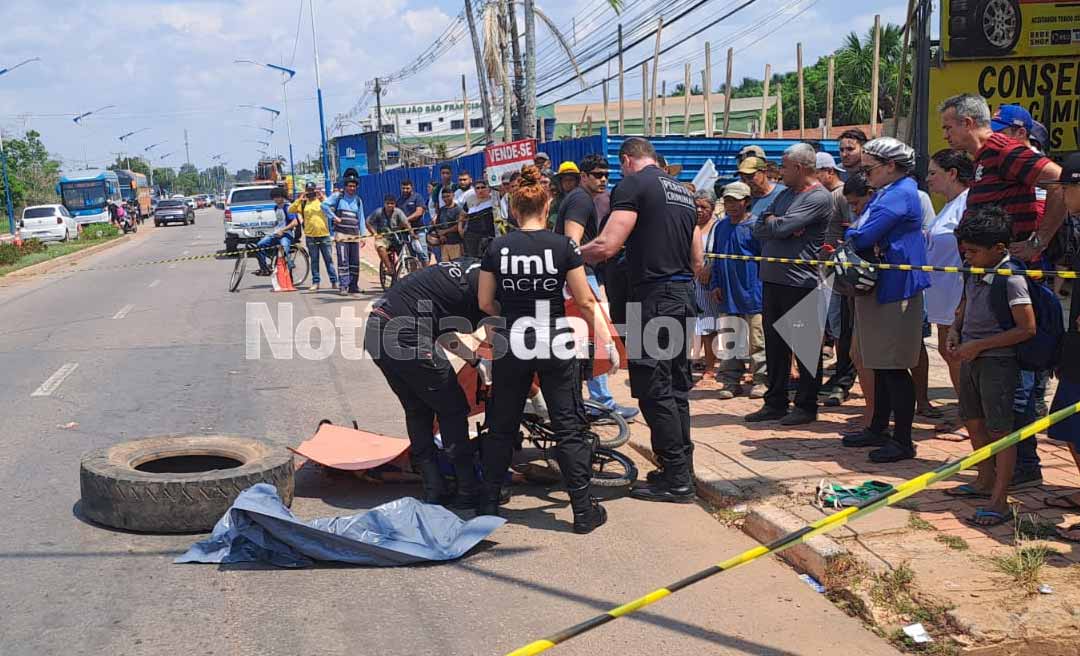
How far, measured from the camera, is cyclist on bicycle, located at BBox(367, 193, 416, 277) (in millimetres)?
16406

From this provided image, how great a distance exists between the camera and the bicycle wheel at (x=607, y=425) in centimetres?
636

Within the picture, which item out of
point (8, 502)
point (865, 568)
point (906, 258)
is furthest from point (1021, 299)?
point (8, 502)

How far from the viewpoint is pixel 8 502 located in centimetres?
573

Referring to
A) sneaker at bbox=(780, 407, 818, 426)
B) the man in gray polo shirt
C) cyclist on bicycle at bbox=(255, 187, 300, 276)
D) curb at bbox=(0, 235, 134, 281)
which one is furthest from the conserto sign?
A: sneaker at bbox=(780, 407, 818, 426)

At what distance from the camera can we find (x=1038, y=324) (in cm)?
488

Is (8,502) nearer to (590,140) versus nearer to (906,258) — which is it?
(906,258)

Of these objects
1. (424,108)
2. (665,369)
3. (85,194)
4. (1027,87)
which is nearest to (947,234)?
(665,369)

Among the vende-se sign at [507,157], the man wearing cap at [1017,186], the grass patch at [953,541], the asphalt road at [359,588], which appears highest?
the vende-se sign at [507,157]

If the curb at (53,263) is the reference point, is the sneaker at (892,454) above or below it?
below

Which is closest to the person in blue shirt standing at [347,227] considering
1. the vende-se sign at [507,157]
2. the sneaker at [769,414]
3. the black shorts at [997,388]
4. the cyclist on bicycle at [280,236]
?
the cyclist on bicycle at [280,236]

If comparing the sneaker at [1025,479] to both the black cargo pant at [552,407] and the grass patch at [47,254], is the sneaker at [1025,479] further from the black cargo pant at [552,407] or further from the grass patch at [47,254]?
the grass patch at [47,254]

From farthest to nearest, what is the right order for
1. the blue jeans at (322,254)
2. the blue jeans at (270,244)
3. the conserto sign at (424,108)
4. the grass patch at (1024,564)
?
the conserto sign at (424,108) → the blue jeans at (270,244) → the blue jeans at (322,254) → the grass patch at (1024,564)

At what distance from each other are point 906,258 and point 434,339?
9.75 feet

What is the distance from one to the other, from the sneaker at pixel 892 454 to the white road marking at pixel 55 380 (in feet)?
24.1
